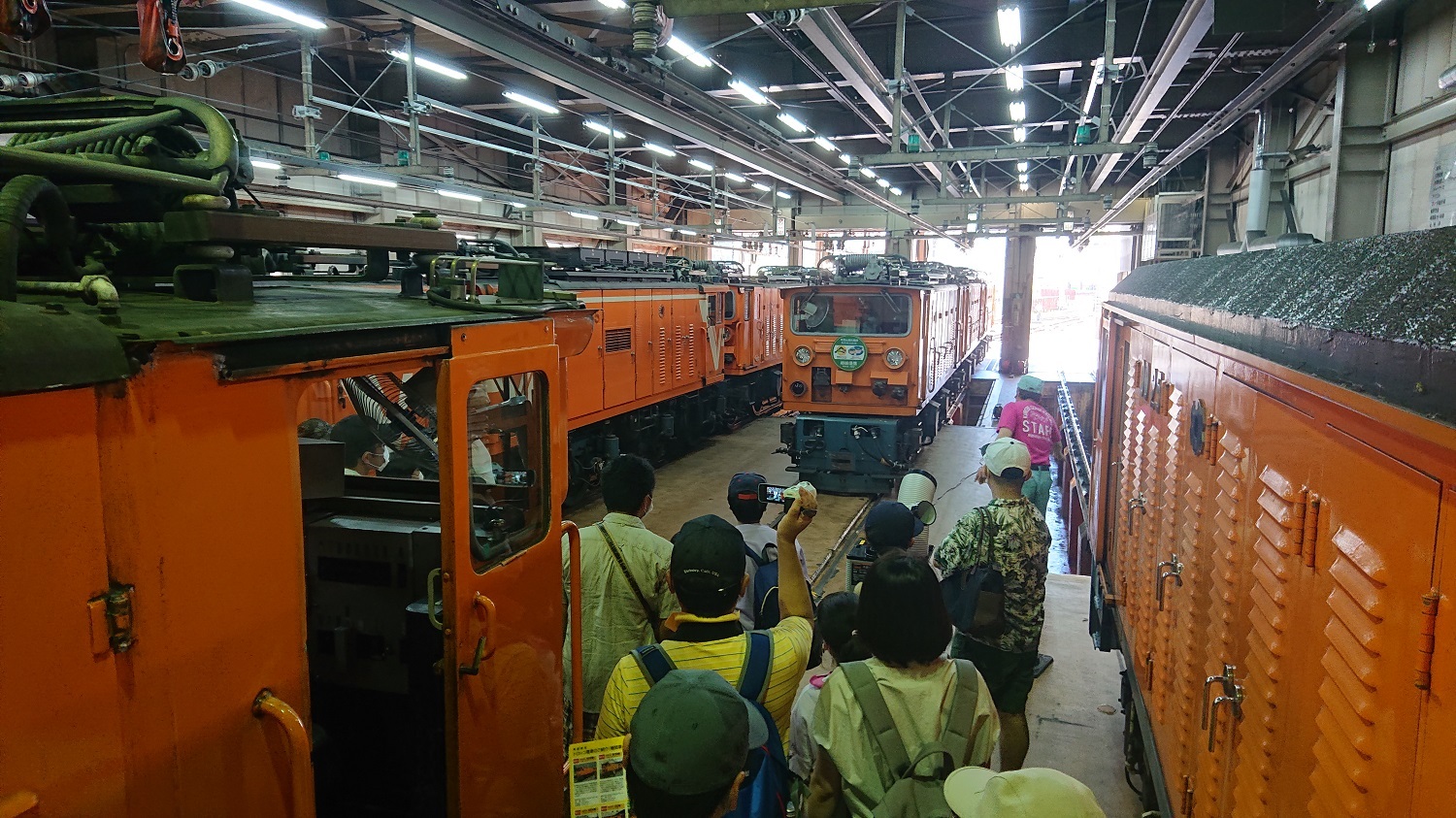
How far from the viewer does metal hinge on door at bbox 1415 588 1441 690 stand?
114 centimetres

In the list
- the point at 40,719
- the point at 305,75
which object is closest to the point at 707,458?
the point at 305,75

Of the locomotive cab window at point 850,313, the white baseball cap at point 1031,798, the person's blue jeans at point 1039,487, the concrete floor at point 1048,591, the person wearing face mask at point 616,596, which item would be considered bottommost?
the concrete floor at point 1048,591

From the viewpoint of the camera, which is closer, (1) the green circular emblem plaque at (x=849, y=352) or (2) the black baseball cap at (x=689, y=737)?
(2) the black baseball cap at (x=689, y=737)

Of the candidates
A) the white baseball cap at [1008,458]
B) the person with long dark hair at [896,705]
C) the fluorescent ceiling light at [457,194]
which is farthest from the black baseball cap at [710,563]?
the fluorescent ceiling light at [457,194]

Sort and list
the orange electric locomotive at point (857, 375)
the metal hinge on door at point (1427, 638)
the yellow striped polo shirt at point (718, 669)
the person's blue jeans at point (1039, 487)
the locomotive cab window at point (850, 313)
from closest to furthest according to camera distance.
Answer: the metal hinge on door at point (1427, 638) < the yellow striped polo shirt at point (718, 669) < the person's blue jeans at point (1039, 487) < the orange electric locomotive at point (857, 375) < the locomotive cab window at point (850, 313)

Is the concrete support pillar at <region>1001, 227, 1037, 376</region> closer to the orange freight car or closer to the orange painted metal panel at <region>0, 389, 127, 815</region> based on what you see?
the orange freight car

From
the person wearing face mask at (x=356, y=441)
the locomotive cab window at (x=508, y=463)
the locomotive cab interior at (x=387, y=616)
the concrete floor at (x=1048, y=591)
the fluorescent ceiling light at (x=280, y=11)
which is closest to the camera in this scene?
the locomotive cab window at (x=508, y=463)

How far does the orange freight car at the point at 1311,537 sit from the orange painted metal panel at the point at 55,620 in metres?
1.99

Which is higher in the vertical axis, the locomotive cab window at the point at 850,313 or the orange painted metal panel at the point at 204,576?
the locomotive cab window at the point at 850,313

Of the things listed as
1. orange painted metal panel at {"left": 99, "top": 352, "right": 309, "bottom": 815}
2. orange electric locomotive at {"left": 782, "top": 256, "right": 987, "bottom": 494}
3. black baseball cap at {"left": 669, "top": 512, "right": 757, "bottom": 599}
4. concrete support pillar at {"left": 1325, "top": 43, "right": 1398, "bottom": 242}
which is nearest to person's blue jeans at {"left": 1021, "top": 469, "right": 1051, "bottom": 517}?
concrete support pillar at {"left": 1325, "top": 43, "right": 1398, "bottom": 242}

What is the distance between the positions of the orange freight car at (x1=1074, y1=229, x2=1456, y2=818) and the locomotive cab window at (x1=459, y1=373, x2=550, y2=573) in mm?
2021

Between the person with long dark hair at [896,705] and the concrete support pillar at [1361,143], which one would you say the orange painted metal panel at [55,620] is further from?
the concrete support pillar at [1361,143]

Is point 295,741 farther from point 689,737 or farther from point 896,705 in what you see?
point 896,705

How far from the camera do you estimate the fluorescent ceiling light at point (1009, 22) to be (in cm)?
621
